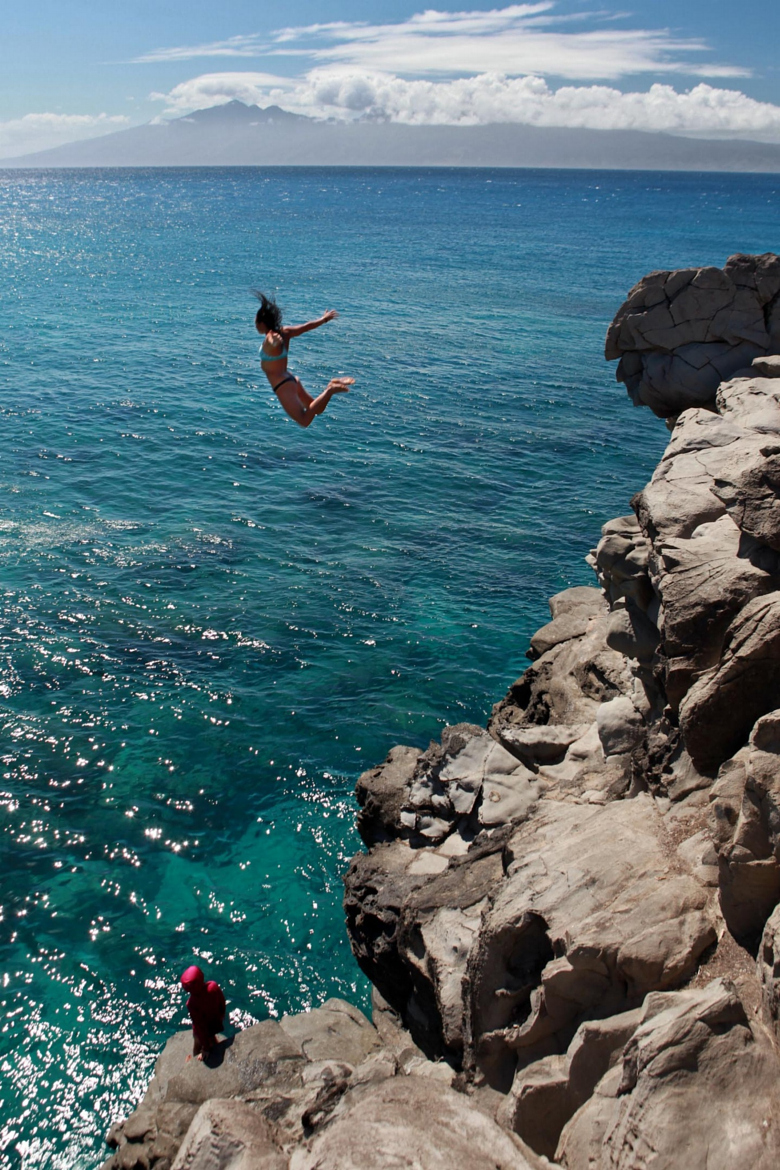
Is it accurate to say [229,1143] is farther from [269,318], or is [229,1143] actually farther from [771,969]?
[269,318]

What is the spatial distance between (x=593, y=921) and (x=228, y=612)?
23.0 meters

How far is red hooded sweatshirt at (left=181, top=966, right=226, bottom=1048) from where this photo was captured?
15.6m

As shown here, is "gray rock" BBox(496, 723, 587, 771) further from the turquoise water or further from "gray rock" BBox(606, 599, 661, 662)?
the turquoise water

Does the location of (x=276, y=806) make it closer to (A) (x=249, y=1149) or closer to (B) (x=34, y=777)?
(B) (x=34, y=777)

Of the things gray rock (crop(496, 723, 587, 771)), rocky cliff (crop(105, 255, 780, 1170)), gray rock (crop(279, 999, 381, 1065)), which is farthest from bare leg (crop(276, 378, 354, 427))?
gray rock (crop(279, 999, 381, 1065))

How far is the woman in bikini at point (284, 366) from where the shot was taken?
15.4 metres

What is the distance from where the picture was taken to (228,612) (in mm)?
33062

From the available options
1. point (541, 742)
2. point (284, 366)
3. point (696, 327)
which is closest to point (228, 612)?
point (541, 742)

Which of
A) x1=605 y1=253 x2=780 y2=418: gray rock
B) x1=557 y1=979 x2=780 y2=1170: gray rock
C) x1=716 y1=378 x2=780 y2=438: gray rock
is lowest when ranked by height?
x1=557 y1=979 x2=780 y2=1170: gray rock

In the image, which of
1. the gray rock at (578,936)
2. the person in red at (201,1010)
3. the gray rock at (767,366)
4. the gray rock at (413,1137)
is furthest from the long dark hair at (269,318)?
the gray rock at (767,366)

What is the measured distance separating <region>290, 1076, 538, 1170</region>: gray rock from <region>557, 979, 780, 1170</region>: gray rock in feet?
3.65

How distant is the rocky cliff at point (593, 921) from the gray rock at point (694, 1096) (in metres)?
0.03

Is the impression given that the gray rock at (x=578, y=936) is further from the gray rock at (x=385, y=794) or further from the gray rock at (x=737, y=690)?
the gray rock at (x=385, y=794)

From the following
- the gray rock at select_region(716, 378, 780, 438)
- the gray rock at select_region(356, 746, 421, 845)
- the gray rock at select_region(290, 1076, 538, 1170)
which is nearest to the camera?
the gray rock at select_region(290, 1076, 538, 1170)
